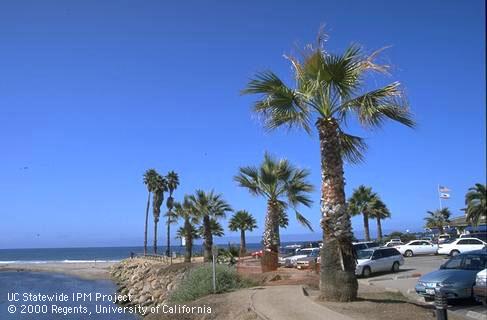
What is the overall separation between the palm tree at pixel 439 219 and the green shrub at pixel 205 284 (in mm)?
55587

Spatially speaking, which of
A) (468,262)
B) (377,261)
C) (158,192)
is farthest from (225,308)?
(158,192)

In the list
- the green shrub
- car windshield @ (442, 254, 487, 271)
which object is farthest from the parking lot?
the green shrub

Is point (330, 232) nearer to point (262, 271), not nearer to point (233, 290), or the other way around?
point (233, 290)

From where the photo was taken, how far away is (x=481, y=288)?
45.8 ft

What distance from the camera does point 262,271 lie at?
82.5 feet

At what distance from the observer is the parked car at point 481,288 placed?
45.5 feet

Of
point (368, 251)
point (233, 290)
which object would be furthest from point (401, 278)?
point (233, 290)

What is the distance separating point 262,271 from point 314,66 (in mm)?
13733

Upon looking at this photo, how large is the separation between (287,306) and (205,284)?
578cm

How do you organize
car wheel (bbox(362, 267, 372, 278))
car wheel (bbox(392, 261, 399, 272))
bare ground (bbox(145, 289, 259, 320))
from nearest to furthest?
bare ground (bbox(145, 289, 259, 320)) < car wheel (bbox(362, 267, 372, 278)) < car wheel (bbox(392, 261, 399, 272))

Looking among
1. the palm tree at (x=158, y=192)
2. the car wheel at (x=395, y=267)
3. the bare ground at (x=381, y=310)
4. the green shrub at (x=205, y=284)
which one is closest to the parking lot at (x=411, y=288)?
the car wheel at (x=395, y=267)

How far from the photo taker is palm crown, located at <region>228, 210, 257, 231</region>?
193 ft

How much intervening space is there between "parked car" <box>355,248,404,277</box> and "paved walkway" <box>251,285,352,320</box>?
32.9 feet

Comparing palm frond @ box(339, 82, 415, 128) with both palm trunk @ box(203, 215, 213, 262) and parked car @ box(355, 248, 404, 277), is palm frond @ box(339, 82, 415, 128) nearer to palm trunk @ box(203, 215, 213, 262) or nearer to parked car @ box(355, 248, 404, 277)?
parked car @ box(355, 248, 404, 277)
